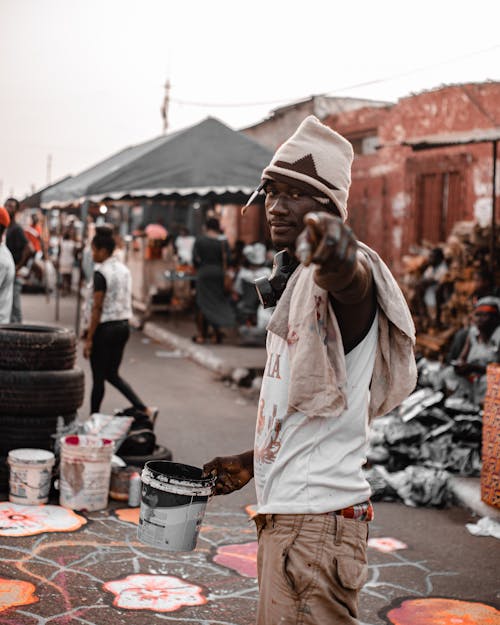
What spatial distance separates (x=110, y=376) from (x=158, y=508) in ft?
17.2

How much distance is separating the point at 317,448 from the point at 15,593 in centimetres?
267

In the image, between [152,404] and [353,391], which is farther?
[152,404]

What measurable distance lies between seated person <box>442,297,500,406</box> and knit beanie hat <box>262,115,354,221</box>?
5.83 meters

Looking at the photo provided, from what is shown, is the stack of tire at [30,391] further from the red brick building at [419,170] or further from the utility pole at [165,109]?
the utility pole at [165,109]

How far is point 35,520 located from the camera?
5.55 meters

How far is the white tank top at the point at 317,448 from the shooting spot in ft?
7.70

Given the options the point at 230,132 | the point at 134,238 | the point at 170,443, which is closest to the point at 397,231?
the point at 230,132

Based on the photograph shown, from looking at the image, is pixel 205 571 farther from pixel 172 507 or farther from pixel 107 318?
pixel 107 318

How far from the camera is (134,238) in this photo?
21297 millimetres

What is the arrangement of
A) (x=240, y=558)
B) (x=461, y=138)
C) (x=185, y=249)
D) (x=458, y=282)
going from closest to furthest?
(x=240, y=558), (x=461, y=138), (x=458, y=282), (x=185, y=249)

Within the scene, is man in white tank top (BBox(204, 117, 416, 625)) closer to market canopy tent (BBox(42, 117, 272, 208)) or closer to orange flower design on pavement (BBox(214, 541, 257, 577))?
orange flower design on pavement (BBox(214, 541, 257, 577))

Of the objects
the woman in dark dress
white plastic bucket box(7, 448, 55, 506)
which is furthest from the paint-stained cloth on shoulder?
the woman in dark dress

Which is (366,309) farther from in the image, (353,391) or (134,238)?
(134,238)

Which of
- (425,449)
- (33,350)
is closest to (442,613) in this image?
(425,449)
